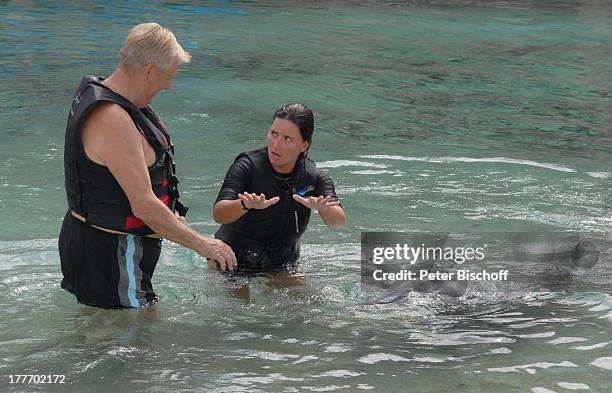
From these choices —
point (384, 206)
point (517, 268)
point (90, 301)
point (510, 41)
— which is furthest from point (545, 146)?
point (510, 41)

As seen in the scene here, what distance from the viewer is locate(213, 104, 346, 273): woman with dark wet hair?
17.4 feet

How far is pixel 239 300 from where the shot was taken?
5.77 m

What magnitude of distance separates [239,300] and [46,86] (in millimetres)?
7344

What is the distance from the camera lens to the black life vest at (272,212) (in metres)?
5.48

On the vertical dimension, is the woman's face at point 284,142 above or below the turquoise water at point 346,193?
above

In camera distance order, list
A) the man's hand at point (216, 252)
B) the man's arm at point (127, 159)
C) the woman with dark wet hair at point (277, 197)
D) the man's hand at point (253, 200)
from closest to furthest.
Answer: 1. the man's arm at point (127, 159)
2. the man's hand at point (216, 252)
3. the man's hand at point (253, 200)
4. the woman with dark wet hair at point (277, 197)

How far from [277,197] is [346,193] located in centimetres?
322

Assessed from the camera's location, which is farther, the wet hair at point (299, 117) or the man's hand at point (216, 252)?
the wet hair at point (299, 117)

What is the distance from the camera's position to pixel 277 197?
5.16 meters

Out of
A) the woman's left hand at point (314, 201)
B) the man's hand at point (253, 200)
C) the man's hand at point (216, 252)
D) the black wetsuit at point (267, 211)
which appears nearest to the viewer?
the man's hand at point (216, 252)
